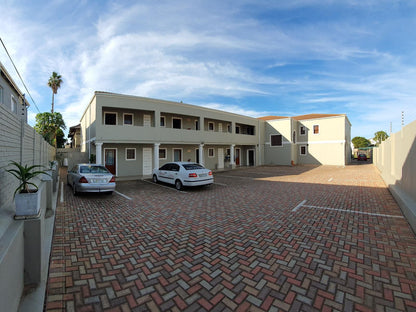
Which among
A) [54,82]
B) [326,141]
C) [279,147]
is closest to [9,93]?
[54,82]

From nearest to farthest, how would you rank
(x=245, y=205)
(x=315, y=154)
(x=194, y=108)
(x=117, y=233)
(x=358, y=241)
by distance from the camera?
(x=358, y=241) < (x=117, y=233) < (x=245, y=205) < (x=194, y=108) < (x=315, y=154)

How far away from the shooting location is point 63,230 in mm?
4773

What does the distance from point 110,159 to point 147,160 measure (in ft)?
9.02

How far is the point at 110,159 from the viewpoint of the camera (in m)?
15.2

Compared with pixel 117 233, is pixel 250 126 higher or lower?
higher

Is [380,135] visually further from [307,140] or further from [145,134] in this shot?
[145,134]

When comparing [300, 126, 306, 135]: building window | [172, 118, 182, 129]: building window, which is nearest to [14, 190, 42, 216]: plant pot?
[172, 118, 182, 129]: building window

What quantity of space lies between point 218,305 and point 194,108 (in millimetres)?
15839

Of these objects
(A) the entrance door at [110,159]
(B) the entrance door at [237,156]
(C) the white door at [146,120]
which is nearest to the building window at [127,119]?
(C) the white door at [146,120]

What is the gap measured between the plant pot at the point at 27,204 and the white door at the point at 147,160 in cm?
1399

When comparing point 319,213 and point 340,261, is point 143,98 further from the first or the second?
point 340,261

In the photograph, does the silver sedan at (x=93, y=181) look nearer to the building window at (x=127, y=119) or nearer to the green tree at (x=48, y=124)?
the building window at (x=127, y=119)

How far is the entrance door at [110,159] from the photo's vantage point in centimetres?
1507

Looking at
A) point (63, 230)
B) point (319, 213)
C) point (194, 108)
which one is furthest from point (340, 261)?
point (194, 108)
